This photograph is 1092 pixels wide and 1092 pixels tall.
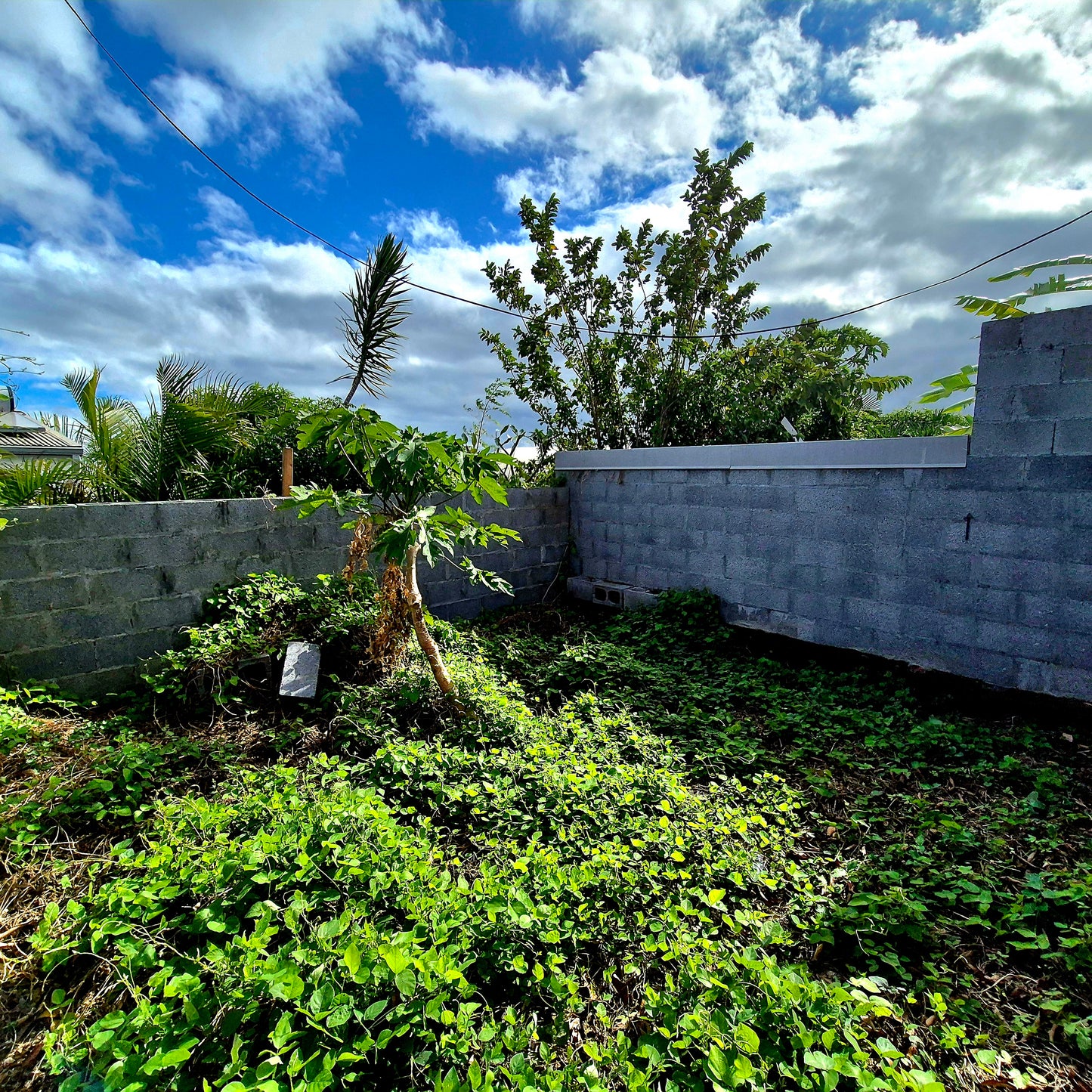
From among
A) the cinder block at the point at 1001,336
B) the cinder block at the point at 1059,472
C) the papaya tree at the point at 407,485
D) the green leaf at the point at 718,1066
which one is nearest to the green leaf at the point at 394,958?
the green leaf at the point at 718,1066

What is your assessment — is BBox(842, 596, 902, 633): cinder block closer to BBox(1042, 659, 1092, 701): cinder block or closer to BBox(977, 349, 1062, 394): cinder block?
BBox(1042, 659, 1092, 701): cinder block

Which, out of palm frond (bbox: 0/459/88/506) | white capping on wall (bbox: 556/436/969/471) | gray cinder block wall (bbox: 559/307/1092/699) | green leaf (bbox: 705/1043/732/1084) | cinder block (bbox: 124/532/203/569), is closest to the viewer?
green leaf (bbox: 705/1043/732/1084)

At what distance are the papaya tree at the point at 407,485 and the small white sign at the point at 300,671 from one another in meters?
0.52

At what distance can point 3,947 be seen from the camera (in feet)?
5.46

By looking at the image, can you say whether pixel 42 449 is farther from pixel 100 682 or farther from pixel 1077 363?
pixel 1077 363

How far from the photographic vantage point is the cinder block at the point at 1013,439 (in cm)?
302

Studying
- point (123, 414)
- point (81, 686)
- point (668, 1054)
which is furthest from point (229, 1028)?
point (123, 414)

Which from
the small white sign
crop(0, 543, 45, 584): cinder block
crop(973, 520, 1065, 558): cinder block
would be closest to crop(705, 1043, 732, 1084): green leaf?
the small white sign

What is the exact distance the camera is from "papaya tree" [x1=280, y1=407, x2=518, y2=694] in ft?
8.14

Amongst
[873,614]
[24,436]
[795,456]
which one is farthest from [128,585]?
[873,614]

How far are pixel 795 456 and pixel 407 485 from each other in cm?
263

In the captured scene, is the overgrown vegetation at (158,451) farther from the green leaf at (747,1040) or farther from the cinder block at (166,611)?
the green leaf at (747,1040)

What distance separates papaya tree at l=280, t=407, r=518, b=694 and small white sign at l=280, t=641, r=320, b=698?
52 centimetres

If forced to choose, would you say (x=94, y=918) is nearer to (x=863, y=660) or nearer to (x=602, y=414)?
(x=863, y=660)
